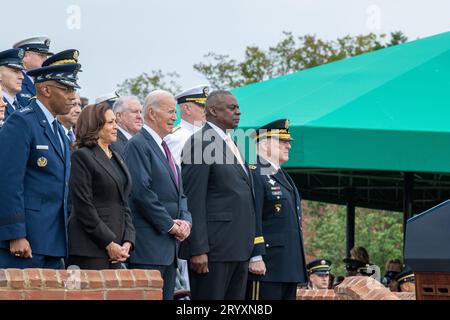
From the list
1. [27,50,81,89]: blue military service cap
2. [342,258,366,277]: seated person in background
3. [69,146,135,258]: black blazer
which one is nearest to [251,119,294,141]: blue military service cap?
[69,146,135,258]: black blazer

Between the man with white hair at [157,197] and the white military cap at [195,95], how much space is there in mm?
1661

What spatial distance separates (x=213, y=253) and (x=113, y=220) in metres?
1.07

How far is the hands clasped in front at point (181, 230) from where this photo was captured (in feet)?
26.7

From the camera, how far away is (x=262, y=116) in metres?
14.1

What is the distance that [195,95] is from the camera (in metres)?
10.3

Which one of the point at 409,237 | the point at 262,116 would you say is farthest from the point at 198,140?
the point at 262,116

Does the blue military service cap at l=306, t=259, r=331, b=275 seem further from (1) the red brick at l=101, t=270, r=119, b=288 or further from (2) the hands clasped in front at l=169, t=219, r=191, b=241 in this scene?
(1) the red brick at l=101, t=270, r=119, b=288

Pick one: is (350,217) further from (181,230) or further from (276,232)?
(181,230)

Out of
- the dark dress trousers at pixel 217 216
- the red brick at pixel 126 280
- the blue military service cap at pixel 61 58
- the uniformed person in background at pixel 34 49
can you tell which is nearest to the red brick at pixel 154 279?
the red brick at pixel 126 280

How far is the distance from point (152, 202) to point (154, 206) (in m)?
0.04

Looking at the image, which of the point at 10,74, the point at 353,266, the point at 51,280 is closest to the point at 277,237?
the point at 10,74

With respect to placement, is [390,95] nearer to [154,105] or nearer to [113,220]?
[154,105]

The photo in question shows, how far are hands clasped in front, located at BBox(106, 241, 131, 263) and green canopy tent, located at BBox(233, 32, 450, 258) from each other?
5604mm

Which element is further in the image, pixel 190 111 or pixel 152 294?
pixel 190 111
